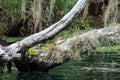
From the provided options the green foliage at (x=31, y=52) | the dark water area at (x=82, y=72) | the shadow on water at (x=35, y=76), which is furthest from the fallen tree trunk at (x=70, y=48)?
the dark water area at (x=82, y=72)

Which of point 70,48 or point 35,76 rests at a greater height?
point 70,48

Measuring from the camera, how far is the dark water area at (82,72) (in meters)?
10.3

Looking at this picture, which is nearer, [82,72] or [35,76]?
[35,76]

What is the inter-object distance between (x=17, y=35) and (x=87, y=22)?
4256 millimetres

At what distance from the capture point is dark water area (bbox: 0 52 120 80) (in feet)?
33.9

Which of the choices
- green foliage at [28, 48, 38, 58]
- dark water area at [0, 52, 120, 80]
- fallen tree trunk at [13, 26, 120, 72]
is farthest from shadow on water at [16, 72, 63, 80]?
green foliage at [28, 48, 38, 58]

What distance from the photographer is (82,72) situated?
11250mm

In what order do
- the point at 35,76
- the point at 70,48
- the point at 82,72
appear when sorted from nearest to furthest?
1. the point at 35,76
2. the point at 70,48
3. the point at 82,72

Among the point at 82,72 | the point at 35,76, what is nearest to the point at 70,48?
the point at 82,72

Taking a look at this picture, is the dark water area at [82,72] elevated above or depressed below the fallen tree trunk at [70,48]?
below

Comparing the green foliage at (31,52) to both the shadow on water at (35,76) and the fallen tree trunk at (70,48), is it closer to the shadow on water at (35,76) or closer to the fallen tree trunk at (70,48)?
the fallen tree trunk at (70,48)

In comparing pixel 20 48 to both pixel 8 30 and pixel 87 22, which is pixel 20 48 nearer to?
pixel 8 30

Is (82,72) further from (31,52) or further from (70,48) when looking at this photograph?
(31,52)

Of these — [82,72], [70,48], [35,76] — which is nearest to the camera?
[35,76]
